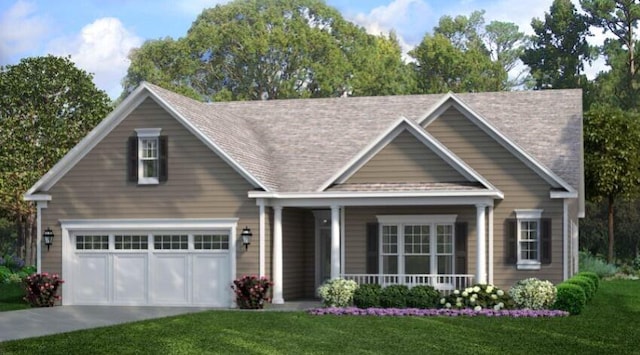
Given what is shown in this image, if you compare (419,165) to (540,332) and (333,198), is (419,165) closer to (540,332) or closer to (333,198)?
(333,198)

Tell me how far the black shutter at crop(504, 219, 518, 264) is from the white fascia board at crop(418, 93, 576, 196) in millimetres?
1486

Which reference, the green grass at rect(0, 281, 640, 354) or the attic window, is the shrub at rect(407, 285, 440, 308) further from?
the attic window

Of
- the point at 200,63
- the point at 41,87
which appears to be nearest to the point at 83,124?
the point at 41,87

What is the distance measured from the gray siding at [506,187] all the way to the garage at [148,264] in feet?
22.0

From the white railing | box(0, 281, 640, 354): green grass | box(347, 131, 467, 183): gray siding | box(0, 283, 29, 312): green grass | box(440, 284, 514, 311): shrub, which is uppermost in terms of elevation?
box(347, 131, 467, 183): gray siding

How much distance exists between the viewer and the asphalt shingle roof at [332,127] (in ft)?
96.3

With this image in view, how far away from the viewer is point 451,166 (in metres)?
27.8

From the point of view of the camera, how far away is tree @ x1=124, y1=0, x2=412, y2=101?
61000 millimetres

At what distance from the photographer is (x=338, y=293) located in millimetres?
26188

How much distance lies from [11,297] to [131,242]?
467 centimetres

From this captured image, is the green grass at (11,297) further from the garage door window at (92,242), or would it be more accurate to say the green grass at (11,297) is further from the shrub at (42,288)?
the garage door window at (92,242)

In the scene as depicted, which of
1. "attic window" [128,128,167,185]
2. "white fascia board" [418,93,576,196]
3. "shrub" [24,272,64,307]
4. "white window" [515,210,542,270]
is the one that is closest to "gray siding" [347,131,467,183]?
"white fascia board" [418,93,576,196]

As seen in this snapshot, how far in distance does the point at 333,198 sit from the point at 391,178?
1.66 metres

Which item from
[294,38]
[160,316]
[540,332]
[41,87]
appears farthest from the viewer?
[294,38]
